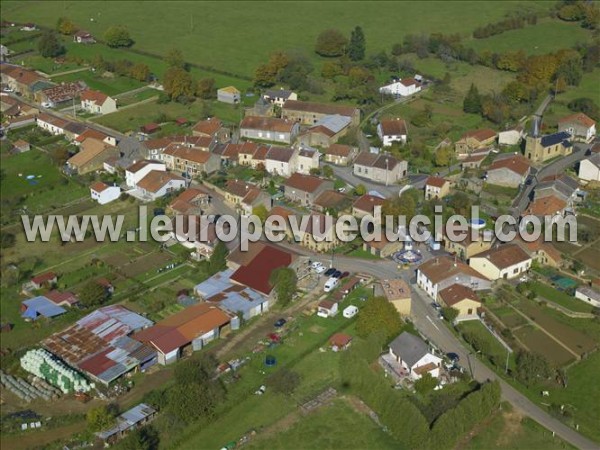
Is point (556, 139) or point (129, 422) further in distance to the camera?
point (556, 139)

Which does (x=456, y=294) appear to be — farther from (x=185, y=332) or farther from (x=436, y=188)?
(x=185, y=332)

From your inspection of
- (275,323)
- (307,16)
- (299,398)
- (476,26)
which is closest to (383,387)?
(299,398)

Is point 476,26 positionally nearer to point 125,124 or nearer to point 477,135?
point 477,135

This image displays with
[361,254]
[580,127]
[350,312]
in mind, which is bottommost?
[361,254]

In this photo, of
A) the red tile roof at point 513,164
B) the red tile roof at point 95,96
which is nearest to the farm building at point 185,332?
the red tile roof at point 513,164

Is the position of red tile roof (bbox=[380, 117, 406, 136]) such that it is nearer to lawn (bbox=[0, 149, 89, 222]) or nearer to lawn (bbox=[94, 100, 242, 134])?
lawn (bbox=[94, 100, 242, 134])

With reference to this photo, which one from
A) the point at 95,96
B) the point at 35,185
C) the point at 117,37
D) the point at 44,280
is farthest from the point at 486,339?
the point at 117,37
